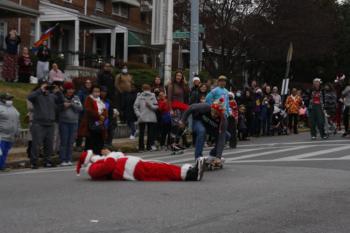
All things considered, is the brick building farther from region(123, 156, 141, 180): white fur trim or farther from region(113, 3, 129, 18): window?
region(123, 156, 141, 180): white fur trim

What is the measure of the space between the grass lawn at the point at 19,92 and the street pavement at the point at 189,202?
7789mm

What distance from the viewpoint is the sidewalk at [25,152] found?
50.8 feet

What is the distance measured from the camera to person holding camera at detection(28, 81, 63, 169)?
14805mm

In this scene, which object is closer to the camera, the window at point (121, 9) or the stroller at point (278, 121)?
the stroller at point (278, 121)

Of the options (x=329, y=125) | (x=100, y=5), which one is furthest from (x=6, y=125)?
(x=100, y=5)

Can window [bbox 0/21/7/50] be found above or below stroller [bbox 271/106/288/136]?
above

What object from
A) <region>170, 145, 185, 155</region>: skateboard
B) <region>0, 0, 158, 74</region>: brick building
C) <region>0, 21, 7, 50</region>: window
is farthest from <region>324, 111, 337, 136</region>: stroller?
<region>0, 21, 7, 50</region>: window

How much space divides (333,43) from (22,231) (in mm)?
39064

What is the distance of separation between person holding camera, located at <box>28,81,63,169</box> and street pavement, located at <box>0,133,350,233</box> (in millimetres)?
1351

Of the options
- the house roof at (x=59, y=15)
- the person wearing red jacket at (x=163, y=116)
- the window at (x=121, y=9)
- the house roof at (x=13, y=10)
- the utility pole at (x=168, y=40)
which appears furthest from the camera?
the window at (x=121, y=9)

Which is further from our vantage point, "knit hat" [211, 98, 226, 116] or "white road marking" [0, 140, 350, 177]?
"white road marking" [0, 140, 350, 177]

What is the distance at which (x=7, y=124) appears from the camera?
1455 centimetres

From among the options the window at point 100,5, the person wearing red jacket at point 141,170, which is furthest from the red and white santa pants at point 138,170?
the window at point 100,5

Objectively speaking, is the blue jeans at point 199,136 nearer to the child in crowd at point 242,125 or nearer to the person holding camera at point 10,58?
the child in crowd at point 242,125
